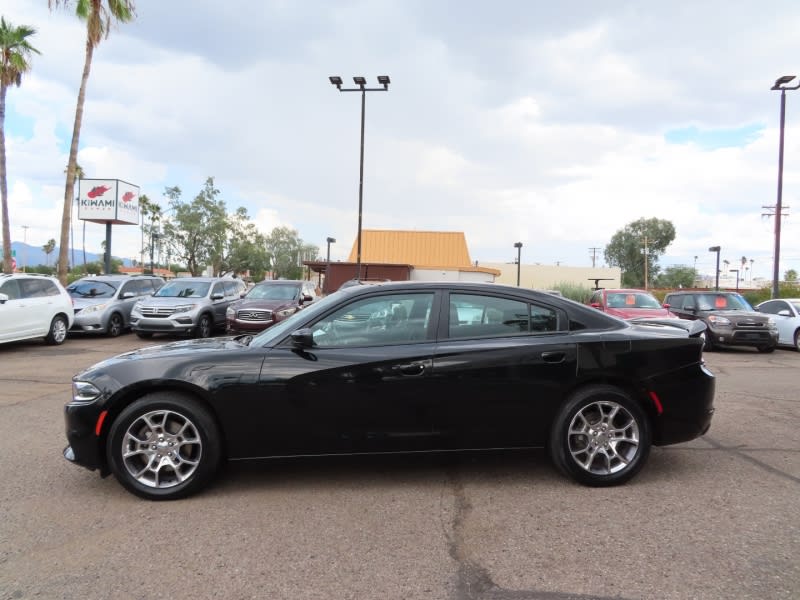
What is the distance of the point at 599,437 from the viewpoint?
4.07 metres

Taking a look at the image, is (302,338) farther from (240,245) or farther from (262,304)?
(240,245)

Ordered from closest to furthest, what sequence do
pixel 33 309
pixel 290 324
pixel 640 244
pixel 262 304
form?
pixel 290 324
pixel 33 309
pixel 262 304
pixel 640 244

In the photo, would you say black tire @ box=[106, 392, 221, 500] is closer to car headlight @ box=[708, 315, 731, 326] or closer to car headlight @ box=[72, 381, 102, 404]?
car headlight @ box=[72, 381, 102, 404]

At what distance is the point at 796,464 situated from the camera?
15.1ft

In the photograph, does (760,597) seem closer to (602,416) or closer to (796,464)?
(602,416)

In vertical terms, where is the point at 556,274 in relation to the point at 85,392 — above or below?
above

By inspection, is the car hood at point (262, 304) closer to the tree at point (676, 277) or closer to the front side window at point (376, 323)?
the front side window at point (376, 323)

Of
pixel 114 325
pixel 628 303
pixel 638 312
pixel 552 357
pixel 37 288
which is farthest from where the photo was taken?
pixel 114 325

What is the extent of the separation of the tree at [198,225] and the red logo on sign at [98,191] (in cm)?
798

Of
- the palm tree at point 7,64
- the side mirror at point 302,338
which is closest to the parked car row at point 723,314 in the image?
the side mirror at point 302,338

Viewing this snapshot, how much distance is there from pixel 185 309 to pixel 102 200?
697 inches

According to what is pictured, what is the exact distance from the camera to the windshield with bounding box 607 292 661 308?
44.0 feet

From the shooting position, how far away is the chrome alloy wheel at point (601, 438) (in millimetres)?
4055

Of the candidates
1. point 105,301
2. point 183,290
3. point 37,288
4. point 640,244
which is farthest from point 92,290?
point 640,244
